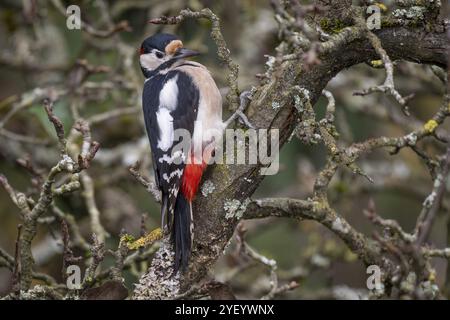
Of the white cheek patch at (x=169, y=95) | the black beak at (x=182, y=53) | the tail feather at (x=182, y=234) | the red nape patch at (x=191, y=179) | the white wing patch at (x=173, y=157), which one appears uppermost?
the black beak at (x=182, y=53)

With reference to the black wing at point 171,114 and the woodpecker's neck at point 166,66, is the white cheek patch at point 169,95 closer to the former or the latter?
the black wing at point 171,114

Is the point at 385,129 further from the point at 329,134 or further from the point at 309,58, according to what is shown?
the point at 309,58

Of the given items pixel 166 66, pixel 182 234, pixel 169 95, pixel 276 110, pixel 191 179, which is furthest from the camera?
pixel 166 66

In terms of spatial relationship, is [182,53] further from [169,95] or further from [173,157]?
[173,157]

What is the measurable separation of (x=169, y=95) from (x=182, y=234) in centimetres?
114

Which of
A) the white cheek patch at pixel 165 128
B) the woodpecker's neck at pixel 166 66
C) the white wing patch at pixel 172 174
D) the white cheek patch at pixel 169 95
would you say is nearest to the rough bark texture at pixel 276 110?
the white wing patch at pixel 172 174

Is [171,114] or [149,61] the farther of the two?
[149,61]

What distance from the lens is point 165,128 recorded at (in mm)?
3705

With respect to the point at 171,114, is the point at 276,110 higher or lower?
higher

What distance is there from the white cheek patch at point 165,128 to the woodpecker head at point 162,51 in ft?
1.42

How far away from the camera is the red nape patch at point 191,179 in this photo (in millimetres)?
3148

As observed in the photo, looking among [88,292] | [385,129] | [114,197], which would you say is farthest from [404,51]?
[385,129]

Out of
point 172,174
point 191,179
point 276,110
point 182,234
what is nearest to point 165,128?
point 172,174

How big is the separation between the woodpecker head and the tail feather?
3.83 ft
